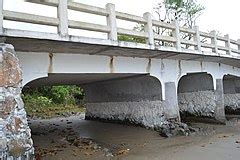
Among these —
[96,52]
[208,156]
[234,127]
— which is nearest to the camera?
[208,156]

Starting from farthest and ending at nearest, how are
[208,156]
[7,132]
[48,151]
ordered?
[48,151], [208,156], [7,132]

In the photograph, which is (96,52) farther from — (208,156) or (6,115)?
(208,156)

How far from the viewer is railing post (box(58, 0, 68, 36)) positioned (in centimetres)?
556

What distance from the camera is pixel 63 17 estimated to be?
5.62 metres

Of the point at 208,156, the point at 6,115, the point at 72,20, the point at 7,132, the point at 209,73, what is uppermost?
the point at 72,20

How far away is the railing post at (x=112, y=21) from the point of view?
6643 mm

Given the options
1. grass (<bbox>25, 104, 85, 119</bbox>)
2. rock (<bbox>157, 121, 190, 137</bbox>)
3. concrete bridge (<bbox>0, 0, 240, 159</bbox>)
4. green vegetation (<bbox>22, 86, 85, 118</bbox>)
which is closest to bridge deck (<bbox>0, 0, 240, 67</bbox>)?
concrete bridge (<bbox>0, 0, 240, 159</bbox>)

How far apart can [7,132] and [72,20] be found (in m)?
2.82

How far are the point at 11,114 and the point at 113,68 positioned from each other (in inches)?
155

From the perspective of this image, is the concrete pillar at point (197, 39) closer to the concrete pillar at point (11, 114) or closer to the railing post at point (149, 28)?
the railing post at point (149, 28)

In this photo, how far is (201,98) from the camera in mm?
12438

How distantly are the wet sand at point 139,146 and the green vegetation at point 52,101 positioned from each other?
9.23 metres

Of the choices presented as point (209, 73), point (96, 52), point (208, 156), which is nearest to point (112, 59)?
point (96, 52)

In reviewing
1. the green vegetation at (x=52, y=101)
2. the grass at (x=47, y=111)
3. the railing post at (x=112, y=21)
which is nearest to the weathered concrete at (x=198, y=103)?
the railing post at (x=112, y=21)
